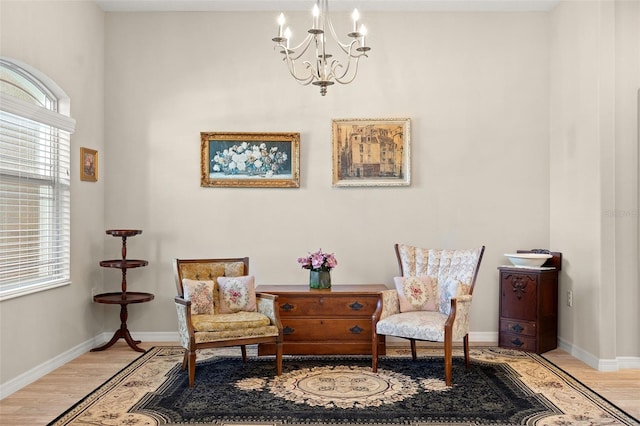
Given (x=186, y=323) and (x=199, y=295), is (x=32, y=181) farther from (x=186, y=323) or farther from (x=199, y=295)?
(x=186, y=323)

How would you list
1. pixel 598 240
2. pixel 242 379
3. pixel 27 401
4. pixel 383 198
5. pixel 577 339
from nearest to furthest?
pixel 27 401 < pixel 242 379 < pixel 598 240 < pixel 577 339 < pixel 383 198

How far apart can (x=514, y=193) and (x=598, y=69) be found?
4.83 feet

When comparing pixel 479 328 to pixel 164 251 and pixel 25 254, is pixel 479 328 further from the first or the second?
pixel 25 254

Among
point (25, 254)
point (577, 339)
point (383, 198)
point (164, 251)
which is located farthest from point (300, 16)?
point (577, 339)

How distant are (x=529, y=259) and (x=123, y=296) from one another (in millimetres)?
3787

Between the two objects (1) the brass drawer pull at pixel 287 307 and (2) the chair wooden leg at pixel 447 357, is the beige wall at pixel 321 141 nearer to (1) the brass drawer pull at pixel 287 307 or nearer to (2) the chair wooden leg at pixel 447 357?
(1) the brass drawer pull at pixel 287 307

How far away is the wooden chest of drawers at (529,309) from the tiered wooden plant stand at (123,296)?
11.0 feet

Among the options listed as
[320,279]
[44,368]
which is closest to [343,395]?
[320,279]

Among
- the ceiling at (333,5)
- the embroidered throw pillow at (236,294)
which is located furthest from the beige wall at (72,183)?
the embroidered throw pillow at (236,294)

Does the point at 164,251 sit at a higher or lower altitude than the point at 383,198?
lower

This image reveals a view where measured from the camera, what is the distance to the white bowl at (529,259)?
17.9 feet

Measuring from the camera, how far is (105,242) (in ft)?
19.5

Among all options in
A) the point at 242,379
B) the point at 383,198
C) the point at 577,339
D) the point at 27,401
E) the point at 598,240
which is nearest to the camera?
the point at 27,401

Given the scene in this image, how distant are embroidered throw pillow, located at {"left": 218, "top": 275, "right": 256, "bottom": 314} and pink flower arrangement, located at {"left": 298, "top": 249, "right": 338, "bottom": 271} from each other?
0.61 m
